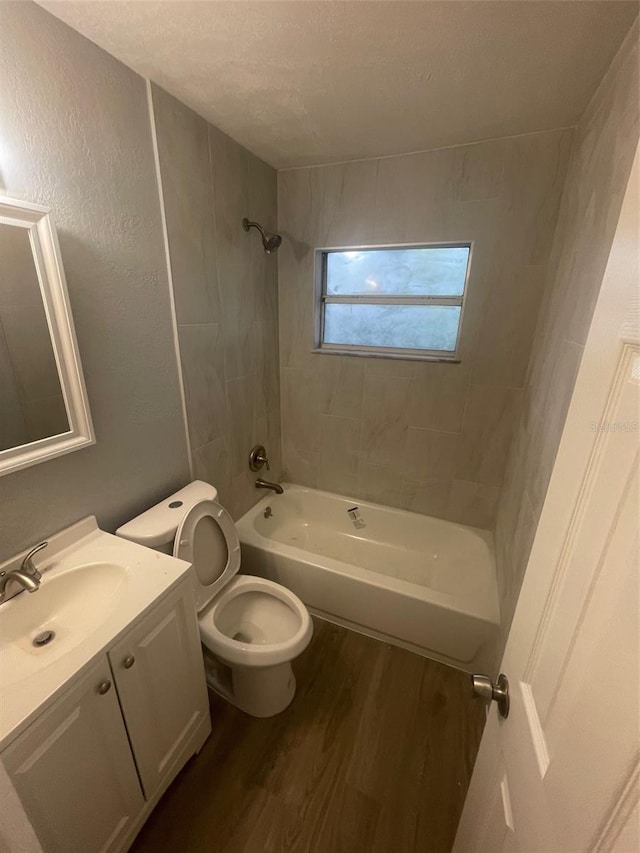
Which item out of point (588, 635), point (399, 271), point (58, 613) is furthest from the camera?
point (399, 271)

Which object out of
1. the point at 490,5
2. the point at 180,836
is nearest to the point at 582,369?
the point at 490,5

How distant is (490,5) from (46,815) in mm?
2181

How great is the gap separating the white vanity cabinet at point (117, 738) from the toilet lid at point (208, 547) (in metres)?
0.24

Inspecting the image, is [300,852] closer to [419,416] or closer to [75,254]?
[419,416]

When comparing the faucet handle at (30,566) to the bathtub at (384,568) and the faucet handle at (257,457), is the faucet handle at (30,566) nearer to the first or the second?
the bathtub at (384,568)

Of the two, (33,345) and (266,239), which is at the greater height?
(266,239)

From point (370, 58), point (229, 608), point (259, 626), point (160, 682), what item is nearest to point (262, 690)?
point (259, 626)

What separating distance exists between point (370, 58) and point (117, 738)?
209 cm

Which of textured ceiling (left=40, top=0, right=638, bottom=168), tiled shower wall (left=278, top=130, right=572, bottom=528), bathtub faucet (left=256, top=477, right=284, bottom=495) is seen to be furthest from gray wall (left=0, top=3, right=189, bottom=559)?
tiled shower wall (left=278, top=130, right=572, bottom=528)

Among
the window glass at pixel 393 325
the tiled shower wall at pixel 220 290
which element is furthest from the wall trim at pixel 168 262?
the window glass at pixel 393 325

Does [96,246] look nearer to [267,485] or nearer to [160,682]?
[160,682]

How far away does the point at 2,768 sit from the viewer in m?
0.65

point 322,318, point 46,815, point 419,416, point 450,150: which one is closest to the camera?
point 46,815

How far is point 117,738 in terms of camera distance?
92 centimetres
